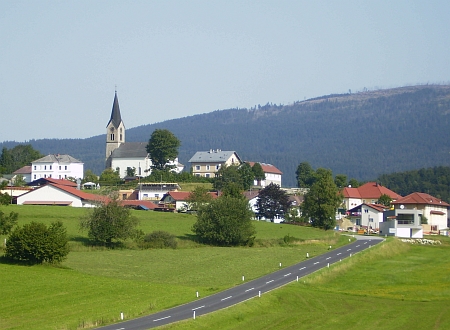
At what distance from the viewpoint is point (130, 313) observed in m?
38.6

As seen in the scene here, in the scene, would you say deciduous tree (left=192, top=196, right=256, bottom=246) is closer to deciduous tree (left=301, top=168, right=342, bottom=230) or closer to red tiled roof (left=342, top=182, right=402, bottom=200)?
deciduous tree (left=301, top=168, right=342, bottom=230)

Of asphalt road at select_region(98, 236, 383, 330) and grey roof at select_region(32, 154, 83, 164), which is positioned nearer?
asphalt road at select_region(98, 236, 383, 330)

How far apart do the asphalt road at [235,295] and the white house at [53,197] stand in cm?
4213

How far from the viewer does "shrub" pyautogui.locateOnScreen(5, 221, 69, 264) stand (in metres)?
55.2

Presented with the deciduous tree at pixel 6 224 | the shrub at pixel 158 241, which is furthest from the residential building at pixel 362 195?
the deciduous tree at pixel 6 224

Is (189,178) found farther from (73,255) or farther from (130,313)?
(130,313)

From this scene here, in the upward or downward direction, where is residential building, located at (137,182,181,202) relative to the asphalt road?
upward

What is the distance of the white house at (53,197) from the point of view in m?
102

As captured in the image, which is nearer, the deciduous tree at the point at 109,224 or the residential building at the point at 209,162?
the deciduous tree at the point at 109,224

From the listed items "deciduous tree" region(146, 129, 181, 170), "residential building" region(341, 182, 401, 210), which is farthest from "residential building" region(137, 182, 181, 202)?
"residential building" region(341, 182, 401, 210)

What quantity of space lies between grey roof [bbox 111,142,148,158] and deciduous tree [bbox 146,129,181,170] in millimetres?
19775

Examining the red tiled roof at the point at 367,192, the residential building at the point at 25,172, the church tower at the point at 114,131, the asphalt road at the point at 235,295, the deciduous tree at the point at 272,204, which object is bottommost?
the asphalt road at the point at 235,295

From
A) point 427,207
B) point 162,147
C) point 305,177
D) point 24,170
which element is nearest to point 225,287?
point 427,207

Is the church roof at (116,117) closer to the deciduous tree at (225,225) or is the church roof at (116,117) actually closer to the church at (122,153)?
the church at (122,153)
